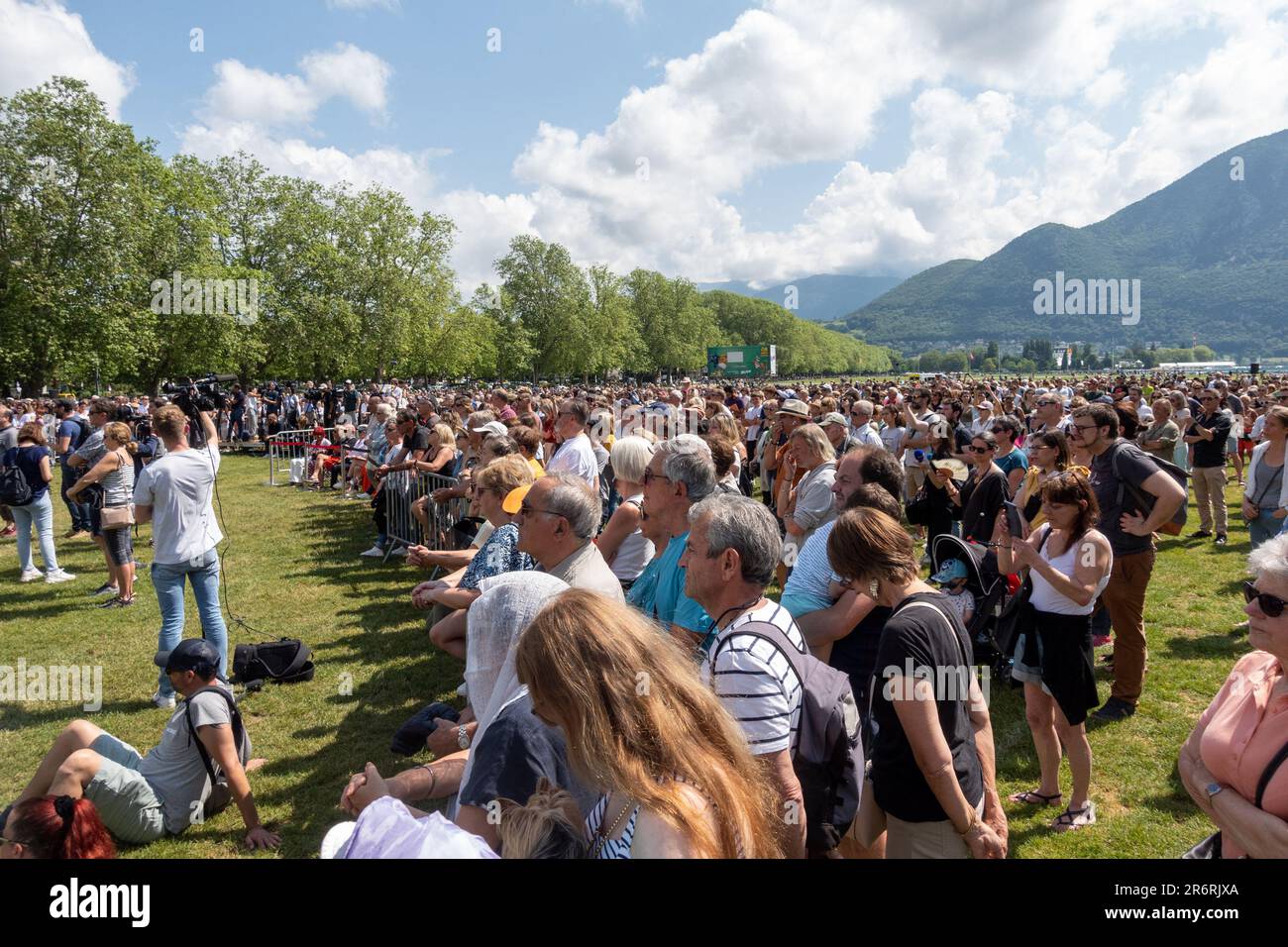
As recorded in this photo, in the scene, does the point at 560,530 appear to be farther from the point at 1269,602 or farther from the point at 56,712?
the point at 56,712

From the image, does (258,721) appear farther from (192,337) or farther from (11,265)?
(192,337)

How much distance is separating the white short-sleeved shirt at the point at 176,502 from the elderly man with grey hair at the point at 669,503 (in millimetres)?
3781

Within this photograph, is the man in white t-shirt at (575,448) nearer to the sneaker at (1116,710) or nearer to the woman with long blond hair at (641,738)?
the sneaker at (1116,710)

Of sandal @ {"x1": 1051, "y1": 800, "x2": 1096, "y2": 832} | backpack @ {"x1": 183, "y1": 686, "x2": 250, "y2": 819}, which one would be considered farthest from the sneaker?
backpack @ {"x1": 183, "y1": 686, "x2": 250, "y2": 819}

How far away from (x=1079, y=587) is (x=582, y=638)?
127 inches

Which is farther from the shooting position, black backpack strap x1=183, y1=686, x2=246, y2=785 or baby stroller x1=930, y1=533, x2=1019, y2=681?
black backpack strap x1=183, y1=686, x2=246, y2=785

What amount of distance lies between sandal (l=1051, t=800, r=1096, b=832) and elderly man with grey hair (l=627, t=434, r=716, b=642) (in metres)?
2.56

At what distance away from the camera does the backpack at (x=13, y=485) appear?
8453 mm

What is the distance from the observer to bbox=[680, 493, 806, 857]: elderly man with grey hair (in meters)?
2.14

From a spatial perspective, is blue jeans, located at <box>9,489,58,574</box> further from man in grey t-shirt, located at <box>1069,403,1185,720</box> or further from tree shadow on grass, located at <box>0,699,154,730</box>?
man in grey t-shirt, located at <box>1069,403,1185,720</box>

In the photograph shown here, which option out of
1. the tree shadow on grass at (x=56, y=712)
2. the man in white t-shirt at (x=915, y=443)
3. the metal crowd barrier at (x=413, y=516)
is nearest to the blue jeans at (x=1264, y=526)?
the man in white t-shirt at (x=915, y=443)

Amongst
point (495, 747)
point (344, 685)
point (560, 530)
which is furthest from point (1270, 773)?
point (344, 685)

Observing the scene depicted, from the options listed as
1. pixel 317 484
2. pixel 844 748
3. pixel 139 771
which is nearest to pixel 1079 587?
pixel 844 748

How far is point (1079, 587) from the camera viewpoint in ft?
12.3
